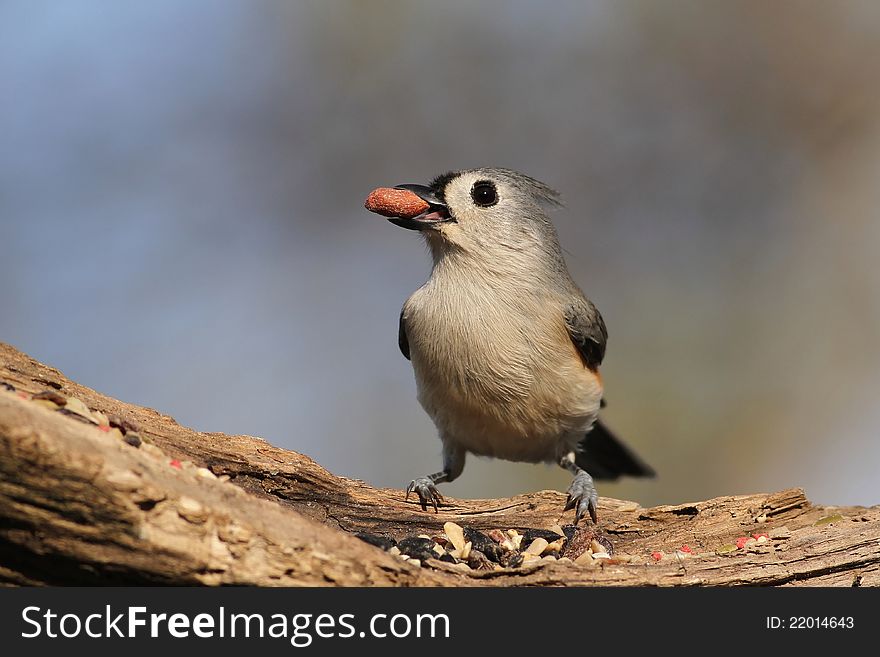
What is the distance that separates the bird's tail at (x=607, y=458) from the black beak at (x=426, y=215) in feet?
5.75

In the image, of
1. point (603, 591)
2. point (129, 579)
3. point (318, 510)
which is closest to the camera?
point (129, 579)

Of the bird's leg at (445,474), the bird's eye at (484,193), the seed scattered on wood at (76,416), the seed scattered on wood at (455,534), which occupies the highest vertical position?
the bird's eye at (484,193)

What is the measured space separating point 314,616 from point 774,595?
5.45ft

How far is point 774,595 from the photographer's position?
2971 mm

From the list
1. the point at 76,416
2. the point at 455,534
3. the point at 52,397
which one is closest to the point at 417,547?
the point at 455,534

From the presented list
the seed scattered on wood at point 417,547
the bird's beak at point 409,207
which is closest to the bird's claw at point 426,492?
the seed scattered on wood at point 417,547

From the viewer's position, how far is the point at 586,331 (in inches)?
182

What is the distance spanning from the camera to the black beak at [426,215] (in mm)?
4344

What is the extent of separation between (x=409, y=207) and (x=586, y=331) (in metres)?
1.20

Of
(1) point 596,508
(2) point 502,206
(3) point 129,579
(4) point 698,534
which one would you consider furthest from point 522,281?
(3) point 129,579

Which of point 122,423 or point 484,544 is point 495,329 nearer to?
point 484,544

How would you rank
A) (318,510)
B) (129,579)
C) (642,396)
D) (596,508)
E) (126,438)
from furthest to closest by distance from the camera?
(642,396) → (596,508) → (318,510) → (126,438) → (129,579)

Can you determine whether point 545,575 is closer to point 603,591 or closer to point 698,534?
point 603,591

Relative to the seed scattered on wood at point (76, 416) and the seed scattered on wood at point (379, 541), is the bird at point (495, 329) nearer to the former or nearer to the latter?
the seed scattered on wood at point (379, 541)
